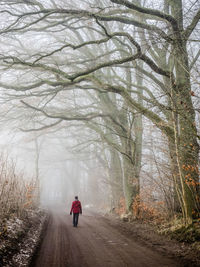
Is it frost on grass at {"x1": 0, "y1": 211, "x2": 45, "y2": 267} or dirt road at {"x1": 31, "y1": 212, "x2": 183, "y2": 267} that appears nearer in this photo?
frost on grass at {"x1": 0, "y1": 211, "x2": 45, "y2": 267}

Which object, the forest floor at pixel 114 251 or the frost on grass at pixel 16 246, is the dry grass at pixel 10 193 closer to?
the frost on grass at pixel 16 246

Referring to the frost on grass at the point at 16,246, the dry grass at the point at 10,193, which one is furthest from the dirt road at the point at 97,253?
the dry grass at the point at 10,193

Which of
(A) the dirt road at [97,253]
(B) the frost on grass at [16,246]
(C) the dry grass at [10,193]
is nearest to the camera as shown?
(B) the frost on grass at [16,246]

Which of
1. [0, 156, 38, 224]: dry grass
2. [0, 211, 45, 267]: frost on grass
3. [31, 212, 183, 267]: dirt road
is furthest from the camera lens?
[0, 156, 38, 224]: dry grass

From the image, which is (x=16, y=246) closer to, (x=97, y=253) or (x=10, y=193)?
(x=97, y=253)

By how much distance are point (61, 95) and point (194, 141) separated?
32.9ft

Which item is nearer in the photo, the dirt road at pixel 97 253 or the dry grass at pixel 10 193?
the dirt road at pixel 97 253

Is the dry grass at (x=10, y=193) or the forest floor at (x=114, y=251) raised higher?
the dry grass at (x=10, y=193)

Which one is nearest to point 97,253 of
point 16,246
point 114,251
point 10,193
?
point 114,251

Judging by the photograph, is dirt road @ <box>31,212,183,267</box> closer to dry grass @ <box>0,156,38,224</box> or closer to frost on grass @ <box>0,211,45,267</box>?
frost on grass @ <box>0,211,45,267</box>

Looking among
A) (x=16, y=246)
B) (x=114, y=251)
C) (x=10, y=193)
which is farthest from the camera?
(x=10, y=193)

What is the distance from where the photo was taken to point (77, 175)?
34.5 m

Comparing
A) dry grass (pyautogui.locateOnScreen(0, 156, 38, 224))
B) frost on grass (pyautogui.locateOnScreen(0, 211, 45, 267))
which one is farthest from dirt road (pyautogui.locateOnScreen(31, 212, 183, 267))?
dry grass (pyautogui.locateOnScreen(0, 156, 38, 224))

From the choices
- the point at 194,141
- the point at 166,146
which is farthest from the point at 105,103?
the point at 194,141
